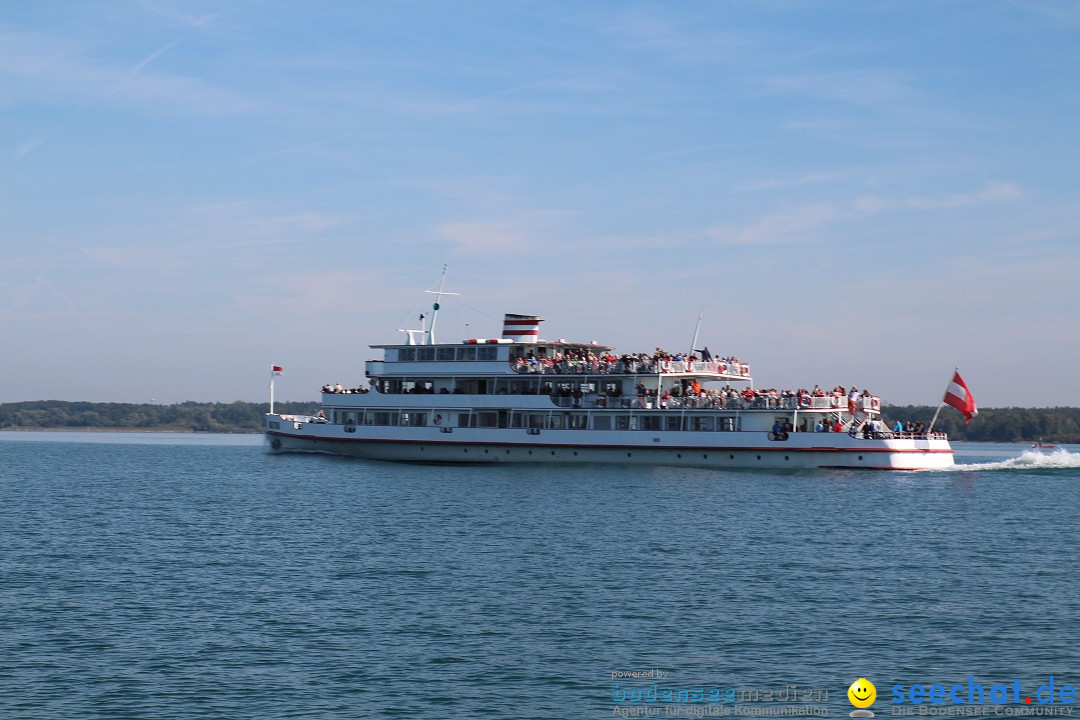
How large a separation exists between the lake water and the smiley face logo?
9.7 inches

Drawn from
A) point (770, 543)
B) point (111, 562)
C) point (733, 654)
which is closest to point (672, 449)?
point (770, 543)

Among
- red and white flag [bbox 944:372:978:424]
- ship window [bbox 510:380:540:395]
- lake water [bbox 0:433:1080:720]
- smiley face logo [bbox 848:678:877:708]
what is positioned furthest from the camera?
ship window [bbox 510:380:540:395]

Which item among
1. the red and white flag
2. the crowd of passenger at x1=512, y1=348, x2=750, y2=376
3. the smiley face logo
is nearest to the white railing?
the crowd of passenger at x1=512, y1=348, x2=750, y2=376

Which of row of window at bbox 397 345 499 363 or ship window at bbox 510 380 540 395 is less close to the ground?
row of window at bbox 397 345 499 363

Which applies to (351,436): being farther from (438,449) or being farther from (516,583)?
(516,583)

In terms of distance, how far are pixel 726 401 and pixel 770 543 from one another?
1119 inches

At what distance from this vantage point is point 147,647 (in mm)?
21719

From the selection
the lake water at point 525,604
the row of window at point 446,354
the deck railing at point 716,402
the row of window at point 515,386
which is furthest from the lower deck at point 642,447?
the lake water at point 525,604

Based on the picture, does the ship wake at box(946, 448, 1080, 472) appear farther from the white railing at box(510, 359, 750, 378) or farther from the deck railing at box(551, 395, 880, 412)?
the white railing at box(510, 359, 750, 378)

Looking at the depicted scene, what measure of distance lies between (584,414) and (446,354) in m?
10.5

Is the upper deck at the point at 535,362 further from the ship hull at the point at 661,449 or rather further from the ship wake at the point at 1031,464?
the ship wake at the point at 1031,464

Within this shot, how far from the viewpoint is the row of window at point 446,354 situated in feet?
231

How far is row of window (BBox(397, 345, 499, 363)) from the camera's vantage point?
7050cm

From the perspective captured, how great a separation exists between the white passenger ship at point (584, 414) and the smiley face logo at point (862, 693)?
144 feet
